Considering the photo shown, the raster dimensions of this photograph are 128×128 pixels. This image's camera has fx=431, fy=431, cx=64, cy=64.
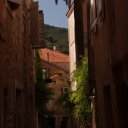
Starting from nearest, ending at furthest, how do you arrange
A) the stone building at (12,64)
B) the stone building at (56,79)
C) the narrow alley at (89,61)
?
the narrow alley at (89,61)
the stone building at (12,64)
the stone building at (56,79)

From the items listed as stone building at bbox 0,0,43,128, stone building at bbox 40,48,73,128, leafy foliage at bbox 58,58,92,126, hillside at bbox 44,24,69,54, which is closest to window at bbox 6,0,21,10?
stone building at bbox 0,0,43,128

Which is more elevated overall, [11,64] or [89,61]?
[89,61]

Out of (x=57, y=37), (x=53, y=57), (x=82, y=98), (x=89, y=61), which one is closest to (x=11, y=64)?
(x=89, y=61)

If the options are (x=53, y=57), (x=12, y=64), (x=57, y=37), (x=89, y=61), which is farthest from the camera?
(x=57, y=37)

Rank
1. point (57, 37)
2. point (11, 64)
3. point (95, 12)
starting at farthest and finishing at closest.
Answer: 1. point (57, 37)
2. point (11, 64)
3. point (95, 12)

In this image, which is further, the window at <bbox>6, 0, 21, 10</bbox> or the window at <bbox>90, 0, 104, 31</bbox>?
the window at <bbox>6, 0, 21, 10</bbox>

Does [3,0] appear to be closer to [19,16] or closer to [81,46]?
[19,16]

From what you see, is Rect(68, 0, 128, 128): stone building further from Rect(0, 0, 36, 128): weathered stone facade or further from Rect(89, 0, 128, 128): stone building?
Rect(0, 0, 36, 128): weathered stone facade

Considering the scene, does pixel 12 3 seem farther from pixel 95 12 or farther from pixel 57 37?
pixel 57 37

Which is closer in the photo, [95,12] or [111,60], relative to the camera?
[111,60]

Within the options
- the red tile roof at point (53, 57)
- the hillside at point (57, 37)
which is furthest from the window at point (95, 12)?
the hillside at point (57, 37)

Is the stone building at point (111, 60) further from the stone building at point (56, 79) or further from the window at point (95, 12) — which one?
the stone building at point (56, 79)

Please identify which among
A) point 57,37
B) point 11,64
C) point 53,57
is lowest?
point 11,64

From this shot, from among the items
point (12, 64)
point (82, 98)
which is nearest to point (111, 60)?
point (12, 64)
